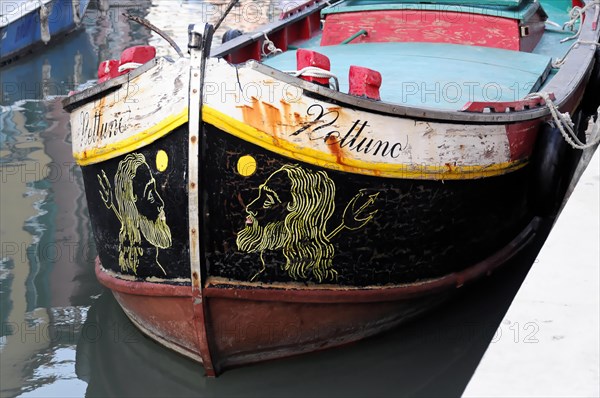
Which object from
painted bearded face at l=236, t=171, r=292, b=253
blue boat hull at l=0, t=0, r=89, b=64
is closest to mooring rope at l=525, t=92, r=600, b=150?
painted bearded face at l=236, t=171, r=292, b=253

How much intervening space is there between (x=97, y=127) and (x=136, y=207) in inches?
17.8

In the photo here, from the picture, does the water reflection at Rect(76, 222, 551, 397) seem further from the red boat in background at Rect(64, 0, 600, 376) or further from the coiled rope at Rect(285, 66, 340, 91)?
the coiled rope at Rect(285, 66, 340, 91)

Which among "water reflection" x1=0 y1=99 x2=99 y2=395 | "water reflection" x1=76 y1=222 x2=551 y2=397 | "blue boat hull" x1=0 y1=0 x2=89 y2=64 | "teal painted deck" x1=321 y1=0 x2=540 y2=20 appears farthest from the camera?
"blue boat hull" x1=0 y1=0 x2=89 y2=64

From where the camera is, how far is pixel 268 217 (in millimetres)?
4117

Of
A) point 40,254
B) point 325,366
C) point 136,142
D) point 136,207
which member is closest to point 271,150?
point 136,142

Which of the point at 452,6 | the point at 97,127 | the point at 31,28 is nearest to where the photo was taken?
the point at 97,127

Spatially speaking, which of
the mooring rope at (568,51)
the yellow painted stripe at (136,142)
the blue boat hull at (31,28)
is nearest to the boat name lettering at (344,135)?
the yellow painted stripe at (136,142)

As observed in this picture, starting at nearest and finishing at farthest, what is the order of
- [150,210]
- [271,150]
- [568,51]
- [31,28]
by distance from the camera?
1. [271,150]
2. [150,210]
3. [568,51]
4. [31,28]

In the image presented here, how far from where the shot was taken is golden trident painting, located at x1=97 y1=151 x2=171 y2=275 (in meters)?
4.16

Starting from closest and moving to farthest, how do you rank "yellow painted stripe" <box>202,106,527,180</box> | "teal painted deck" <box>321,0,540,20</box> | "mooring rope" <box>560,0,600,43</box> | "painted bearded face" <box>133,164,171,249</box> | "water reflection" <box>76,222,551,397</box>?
"yellow painted stripe" <box>202,106,527,180</box> < "painted bearded face" <box>133,164,171,249</box> < "water reflection" <box>76,222,551,397</box> < "teal painted deck" <box>321,0,540,20</box> < "mooring rope" <box>560,0,600,43</box>

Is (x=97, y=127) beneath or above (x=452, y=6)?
beneath

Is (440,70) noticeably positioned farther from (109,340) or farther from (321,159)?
(109,340)

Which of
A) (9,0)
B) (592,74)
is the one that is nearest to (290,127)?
(592,74)

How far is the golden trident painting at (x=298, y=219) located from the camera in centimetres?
406
